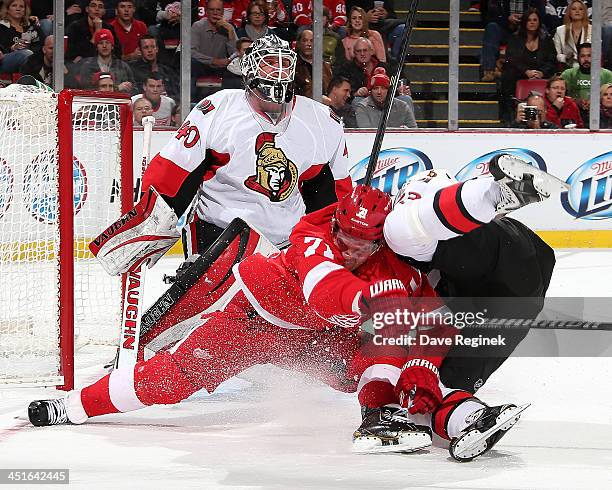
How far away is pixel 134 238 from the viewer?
369cm

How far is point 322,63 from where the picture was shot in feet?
23.7

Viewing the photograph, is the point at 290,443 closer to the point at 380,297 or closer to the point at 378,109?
the point at 380,297

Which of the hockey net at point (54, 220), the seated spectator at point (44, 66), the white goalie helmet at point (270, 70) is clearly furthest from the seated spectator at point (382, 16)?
the white goalie helmet at point (270, 70)

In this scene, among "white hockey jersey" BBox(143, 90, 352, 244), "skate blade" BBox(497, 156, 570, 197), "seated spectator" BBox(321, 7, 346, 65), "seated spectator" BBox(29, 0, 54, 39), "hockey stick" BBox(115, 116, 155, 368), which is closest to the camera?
"skate blade" BBox(497, 156, 570, 197)

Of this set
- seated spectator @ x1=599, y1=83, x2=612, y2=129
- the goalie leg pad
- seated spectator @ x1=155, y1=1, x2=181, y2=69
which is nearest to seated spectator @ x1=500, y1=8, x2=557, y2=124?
seated spectator @ x1=599, y1=83, x2=612, y2=129

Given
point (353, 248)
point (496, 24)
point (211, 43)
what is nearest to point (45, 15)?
point (211, 43)

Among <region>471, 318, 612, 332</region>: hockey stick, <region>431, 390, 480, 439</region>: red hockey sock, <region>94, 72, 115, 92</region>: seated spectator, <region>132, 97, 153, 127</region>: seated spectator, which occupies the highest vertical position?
<region>94, 72, 115, 92</region>: seated spectator

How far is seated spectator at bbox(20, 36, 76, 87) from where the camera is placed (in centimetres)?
700

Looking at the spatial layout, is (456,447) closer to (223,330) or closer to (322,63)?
(223,330)

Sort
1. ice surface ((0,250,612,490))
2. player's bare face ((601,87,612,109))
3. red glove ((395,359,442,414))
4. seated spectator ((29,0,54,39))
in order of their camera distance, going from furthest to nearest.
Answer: player's bare face ((601,87,612,109))
seated spectator ((29,0,54,39))
red glove ((395,359,442,414))
ice surface ((0,250,612,490))

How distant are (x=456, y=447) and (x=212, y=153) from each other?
59.6 inches

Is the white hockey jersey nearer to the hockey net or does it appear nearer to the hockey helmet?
the hockey net

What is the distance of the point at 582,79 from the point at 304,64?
1.75 meters

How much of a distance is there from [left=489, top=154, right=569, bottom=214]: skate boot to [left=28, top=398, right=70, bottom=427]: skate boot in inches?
52.9
